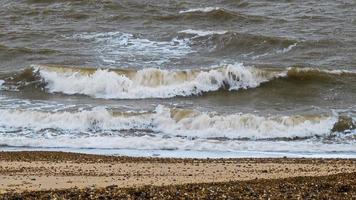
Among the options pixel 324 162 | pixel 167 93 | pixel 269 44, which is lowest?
pixel 324 162

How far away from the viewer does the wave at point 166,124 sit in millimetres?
14844

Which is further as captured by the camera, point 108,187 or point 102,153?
point 102,153

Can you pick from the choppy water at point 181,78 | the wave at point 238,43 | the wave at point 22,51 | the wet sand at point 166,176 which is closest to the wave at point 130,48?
the choppy water at point 181,78

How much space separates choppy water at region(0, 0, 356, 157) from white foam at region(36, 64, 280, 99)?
0.04 metres

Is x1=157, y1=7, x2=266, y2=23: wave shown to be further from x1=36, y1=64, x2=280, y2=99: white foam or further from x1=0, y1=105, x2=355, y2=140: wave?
x1=0, y1=105, x2=355, y2=140: wave

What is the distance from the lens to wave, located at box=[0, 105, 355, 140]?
1484 cm

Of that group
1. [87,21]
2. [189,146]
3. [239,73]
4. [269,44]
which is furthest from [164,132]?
[87,21]

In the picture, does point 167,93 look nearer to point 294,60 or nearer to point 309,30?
point 294,60

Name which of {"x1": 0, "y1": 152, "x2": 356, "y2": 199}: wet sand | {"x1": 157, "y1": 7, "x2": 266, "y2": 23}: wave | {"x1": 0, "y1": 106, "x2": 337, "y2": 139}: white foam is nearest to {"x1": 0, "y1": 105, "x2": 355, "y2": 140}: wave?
{"x1": 0, "y1": 106, "x2": 337, "y2": 139}: white foam

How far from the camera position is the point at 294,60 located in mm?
21953

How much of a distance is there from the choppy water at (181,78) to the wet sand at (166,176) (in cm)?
160

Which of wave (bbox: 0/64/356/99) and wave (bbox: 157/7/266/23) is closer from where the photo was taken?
wave (bbox: 0/64/356/99)

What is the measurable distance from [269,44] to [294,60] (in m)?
1.77

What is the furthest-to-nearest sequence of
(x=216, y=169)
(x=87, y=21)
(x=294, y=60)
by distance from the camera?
(x=87, y=21), (x=294, y=60), (x=216, y=169)
